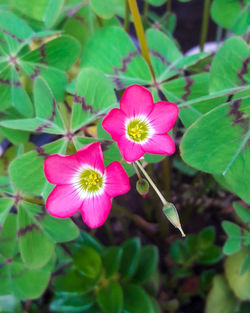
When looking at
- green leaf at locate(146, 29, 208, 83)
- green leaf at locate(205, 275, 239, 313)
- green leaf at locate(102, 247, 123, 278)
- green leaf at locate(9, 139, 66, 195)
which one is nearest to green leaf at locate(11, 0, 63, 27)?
green leaf at locate(146, 29, 208, 83)

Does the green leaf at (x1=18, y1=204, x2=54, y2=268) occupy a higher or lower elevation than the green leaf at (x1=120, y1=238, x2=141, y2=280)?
higher

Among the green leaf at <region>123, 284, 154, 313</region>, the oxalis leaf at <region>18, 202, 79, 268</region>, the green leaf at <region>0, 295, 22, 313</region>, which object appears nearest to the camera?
the oxalis leaf at <region>18, 202, 79, 268</region>

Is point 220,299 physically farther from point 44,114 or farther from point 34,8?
point 34,8

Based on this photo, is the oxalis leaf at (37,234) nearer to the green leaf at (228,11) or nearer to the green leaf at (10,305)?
the green leaf at (10,305)

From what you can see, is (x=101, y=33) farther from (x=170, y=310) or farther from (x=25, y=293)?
(x=170, y=310)

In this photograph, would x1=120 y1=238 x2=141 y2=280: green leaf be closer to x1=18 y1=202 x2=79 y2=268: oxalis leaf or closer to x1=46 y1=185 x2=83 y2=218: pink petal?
x1=18 y1=202 x2=79 y2=268: oxalis leaf

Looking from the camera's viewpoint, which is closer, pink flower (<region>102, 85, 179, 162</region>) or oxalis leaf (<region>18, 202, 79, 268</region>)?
pink flower (<region>102, 85, 179, 162</region>)

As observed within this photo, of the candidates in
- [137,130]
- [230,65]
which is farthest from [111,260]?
[230,65]

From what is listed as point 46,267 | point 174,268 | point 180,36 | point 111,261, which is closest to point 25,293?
point 46,267
